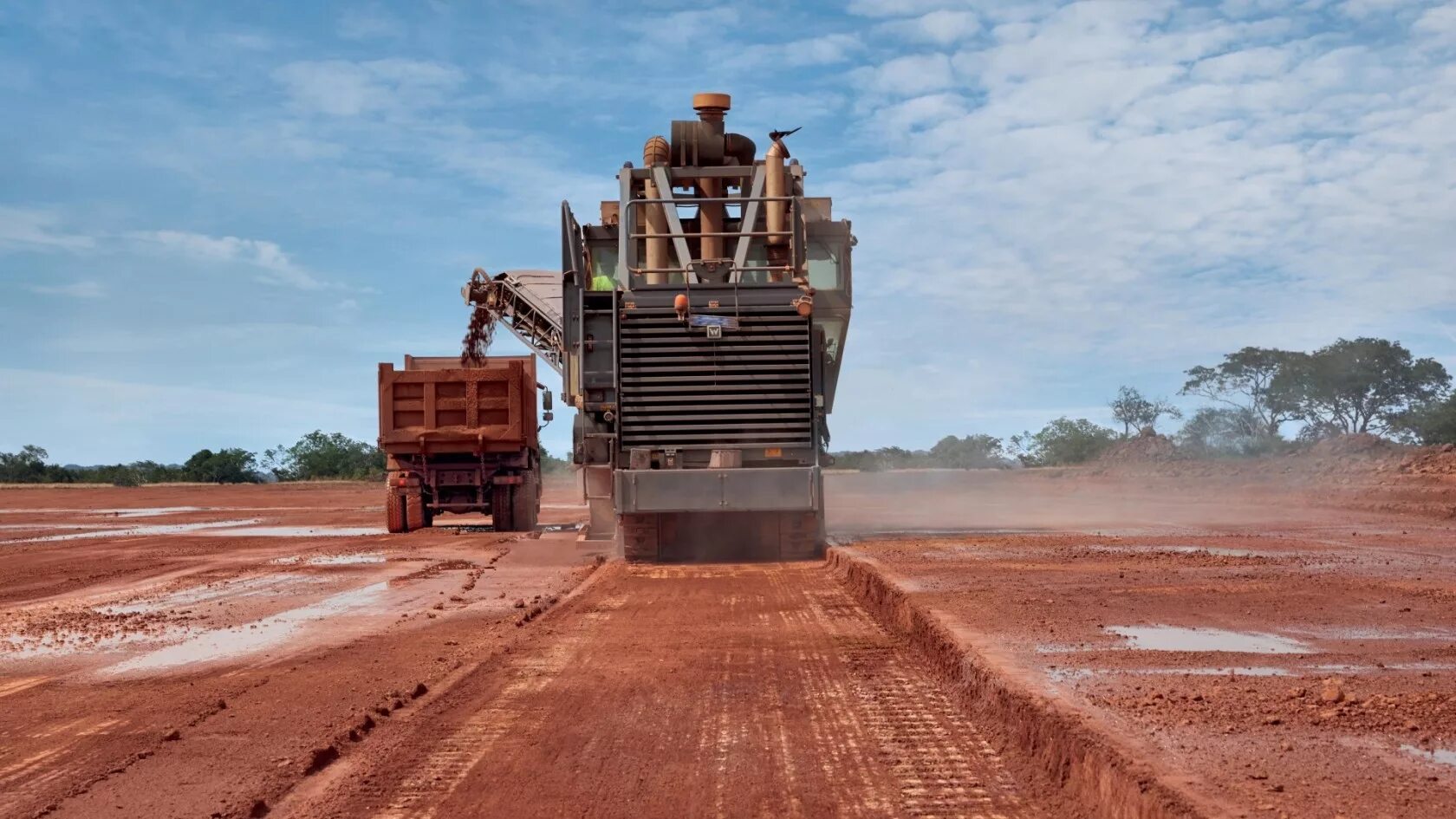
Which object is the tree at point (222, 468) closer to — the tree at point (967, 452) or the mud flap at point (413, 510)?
the tree at point (967, 452)

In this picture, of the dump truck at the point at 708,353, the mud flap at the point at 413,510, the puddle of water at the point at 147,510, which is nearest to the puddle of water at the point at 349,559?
the dump truck at the point at 708,353

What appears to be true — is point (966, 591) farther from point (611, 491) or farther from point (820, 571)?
point (611, 491)

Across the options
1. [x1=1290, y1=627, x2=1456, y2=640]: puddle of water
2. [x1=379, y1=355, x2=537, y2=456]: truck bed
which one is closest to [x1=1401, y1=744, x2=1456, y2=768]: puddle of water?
[x1=1290, y1=627, x2=1456, y2=640]: puddle of water

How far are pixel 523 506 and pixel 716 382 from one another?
399 inches

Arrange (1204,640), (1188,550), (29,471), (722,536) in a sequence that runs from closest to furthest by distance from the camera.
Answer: (1204,640)
(1188,550)
(722,536)
(29,471)

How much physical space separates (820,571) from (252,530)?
1617cm

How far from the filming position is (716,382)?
14945 mm

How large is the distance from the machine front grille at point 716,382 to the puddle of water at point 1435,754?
10.2 m

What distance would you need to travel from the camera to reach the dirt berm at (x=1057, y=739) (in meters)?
4.29

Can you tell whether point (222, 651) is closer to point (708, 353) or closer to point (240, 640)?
point (240, 640)

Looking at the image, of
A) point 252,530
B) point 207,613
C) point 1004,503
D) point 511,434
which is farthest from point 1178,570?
point 1004,503

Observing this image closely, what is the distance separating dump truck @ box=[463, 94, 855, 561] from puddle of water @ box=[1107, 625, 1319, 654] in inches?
272

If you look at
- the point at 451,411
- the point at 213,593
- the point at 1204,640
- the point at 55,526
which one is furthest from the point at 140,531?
the point at 1204,640

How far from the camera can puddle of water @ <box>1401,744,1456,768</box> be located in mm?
4625
